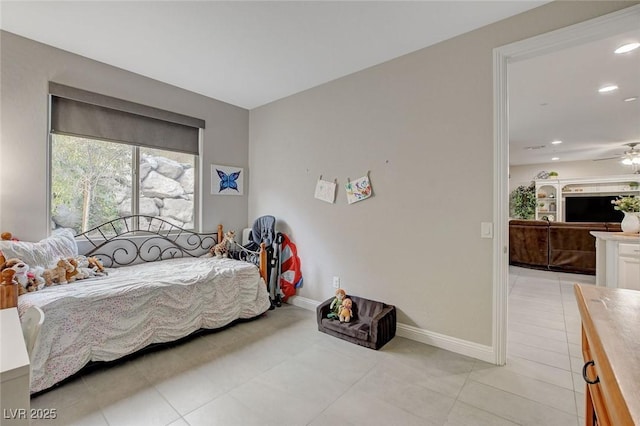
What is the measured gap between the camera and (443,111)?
2465mm

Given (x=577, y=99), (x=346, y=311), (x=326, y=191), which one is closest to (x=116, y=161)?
(x=326, y=191)

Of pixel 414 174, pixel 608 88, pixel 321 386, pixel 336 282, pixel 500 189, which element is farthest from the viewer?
pixel 608 88

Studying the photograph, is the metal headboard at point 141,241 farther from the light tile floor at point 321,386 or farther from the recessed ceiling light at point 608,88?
the recessed ceiling light at point 608,88

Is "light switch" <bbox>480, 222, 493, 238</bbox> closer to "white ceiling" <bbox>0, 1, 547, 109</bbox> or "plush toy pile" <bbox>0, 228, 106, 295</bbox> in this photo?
"white ceiling" <bbox>0, 1, 547, 109</bbox>

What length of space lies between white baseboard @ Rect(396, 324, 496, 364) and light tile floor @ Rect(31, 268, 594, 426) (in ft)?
0.22

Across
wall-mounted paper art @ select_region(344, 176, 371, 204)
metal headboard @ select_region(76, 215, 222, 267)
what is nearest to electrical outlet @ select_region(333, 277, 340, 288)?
wall-mounted paper art @ select_region(344, 176, 371, 204)

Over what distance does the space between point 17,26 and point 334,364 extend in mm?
3707

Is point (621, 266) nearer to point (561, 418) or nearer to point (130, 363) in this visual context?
point (561, 418)


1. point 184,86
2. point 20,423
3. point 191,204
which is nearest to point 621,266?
point 20,423

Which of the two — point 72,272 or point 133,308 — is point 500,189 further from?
point 72,272

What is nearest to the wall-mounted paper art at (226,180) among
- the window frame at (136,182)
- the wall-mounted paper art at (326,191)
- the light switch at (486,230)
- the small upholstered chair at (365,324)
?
the window frame at (136,182)

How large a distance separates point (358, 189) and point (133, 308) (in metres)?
2.23

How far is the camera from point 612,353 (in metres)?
0.70

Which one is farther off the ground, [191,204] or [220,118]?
[220,118]
